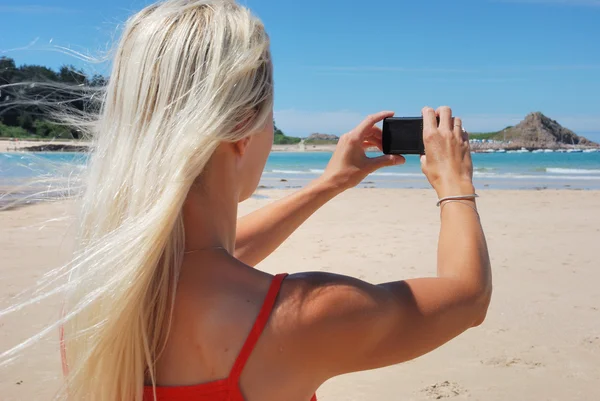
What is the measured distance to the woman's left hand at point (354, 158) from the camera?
5.74ft

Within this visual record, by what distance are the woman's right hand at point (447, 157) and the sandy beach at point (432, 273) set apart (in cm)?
80

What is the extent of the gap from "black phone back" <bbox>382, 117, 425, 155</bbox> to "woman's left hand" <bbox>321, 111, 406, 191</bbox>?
69 mm

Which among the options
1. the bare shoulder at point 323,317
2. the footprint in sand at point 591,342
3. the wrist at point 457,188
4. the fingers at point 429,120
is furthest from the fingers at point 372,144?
the footprint in sand at point 591,342

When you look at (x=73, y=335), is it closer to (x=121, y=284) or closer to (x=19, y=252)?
(x=121, y=284)

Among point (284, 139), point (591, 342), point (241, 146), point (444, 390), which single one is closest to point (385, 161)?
point (241, 146)

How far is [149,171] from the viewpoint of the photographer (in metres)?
1.09

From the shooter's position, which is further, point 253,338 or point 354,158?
point 354,158

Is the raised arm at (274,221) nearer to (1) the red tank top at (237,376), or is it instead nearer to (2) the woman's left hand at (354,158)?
(2) the woman's left hand at (354,158)

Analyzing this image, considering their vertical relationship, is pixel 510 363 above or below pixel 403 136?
below

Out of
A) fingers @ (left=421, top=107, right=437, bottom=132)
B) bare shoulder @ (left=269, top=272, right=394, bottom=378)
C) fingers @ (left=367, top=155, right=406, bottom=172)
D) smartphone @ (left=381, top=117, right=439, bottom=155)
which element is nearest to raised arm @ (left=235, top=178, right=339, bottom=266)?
fingers @ (left=367, top=155, right=406, bottom=172)

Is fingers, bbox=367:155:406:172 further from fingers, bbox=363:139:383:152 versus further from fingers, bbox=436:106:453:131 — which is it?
fingers, bbox=436:106:453:131

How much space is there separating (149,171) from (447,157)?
63 cm

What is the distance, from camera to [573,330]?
453 centimetres

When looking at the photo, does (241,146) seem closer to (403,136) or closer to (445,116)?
(445,116)
